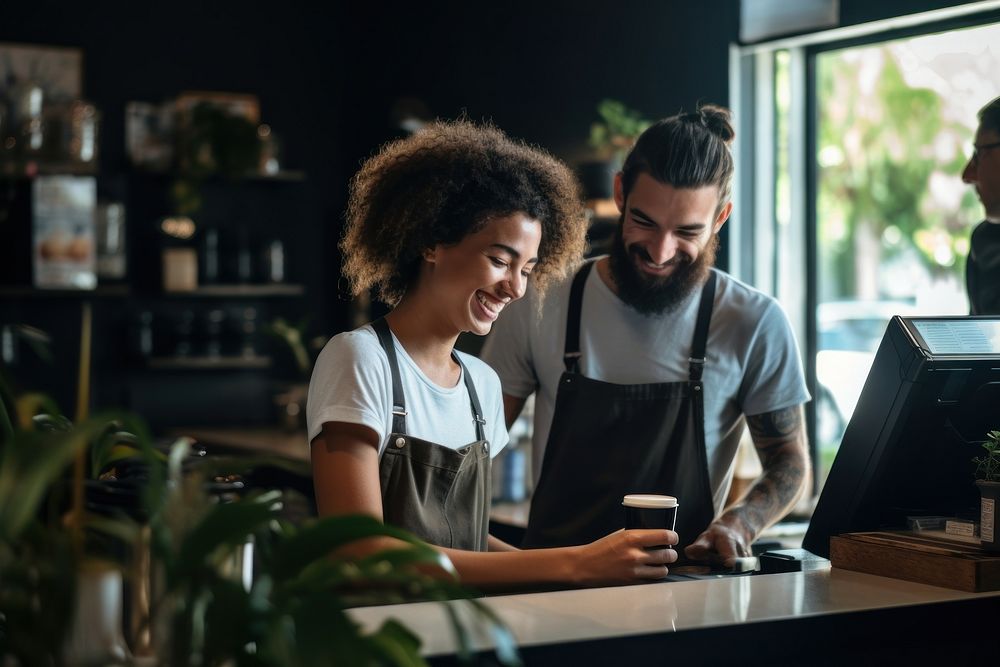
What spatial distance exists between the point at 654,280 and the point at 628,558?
825 millimetres

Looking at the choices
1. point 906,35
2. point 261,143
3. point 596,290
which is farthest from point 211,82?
point 596,290

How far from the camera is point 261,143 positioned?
19.5 ft

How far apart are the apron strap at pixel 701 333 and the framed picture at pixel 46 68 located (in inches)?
158

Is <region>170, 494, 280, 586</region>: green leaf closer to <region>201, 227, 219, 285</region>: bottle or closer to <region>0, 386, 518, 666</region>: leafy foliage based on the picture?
<region>0, 386, 518, 666</region>: leafy foliage

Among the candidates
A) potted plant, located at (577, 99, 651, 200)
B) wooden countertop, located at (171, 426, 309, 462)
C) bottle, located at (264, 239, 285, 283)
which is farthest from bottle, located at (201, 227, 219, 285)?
potted plant, located at (577, 99, 651, 200)

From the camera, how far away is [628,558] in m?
1.76

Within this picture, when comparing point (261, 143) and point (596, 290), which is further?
point (261, 143)

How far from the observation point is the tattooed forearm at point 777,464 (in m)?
2.41

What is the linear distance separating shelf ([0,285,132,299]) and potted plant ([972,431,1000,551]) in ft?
15.2

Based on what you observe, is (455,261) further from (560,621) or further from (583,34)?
(583,34)

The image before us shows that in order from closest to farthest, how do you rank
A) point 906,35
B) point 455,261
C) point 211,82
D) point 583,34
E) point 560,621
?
point 560,621 < point 455,261 < point 906,35 < point 583,34 < point 211,82

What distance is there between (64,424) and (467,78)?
175 inches

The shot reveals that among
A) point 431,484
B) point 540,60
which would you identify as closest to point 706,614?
point 431,484

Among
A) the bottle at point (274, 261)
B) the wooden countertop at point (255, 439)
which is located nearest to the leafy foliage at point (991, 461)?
the wooden countertop at point (255, 439)
